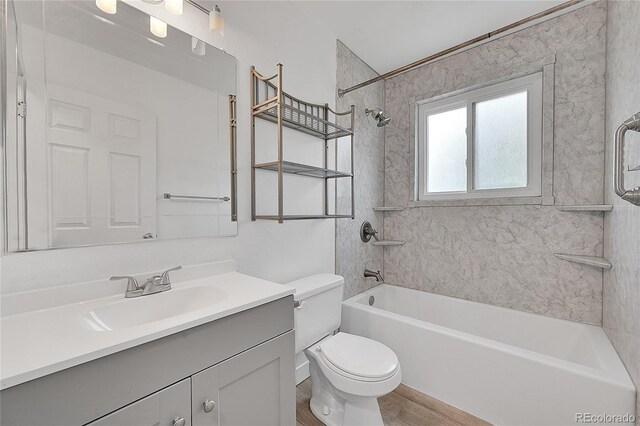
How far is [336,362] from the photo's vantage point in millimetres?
1322

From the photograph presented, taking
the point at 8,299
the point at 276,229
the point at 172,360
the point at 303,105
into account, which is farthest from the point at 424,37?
the point at 8,299

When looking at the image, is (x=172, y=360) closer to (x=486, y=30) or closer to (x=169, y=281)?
(x=169, y=281)

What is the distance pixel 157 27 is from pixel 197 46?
0.56 feet

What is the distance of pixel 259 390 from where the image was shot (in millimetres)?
965

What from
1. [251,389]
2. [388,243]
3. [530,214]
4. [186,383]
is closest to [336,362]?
[251,389]

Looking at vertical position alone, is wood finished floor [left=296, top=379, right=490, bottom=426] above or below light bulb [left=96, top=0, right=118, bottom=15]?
below

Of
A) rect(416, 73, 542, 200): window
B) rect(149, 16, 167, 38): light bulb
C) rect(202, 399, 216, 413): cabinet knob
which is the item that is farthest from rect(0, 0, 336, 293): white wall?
rect(416, 73, 542, 200): window

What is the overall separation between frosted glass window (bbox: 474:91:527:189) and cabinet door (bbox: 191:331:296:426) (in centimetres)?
202

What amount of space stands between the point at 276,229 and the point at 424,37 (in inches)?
74.2

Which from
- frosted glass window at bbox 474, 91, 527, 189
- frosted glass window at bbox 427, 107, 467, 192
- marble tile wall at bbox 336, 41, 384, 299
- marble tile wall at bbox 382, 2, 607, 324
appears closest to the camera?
marble tile wall at bbox 382, 2, 607, 324

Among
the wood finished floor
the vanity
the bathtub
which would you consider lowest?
the wood finished floor

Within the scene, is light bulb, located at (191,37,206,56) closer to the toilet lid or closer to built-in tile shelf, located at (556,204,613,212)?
the toilet lid

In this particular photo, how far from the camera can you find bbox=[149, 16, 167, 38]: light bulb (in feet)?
3.67

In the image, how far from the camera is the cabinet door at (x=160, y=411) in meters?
0.65
